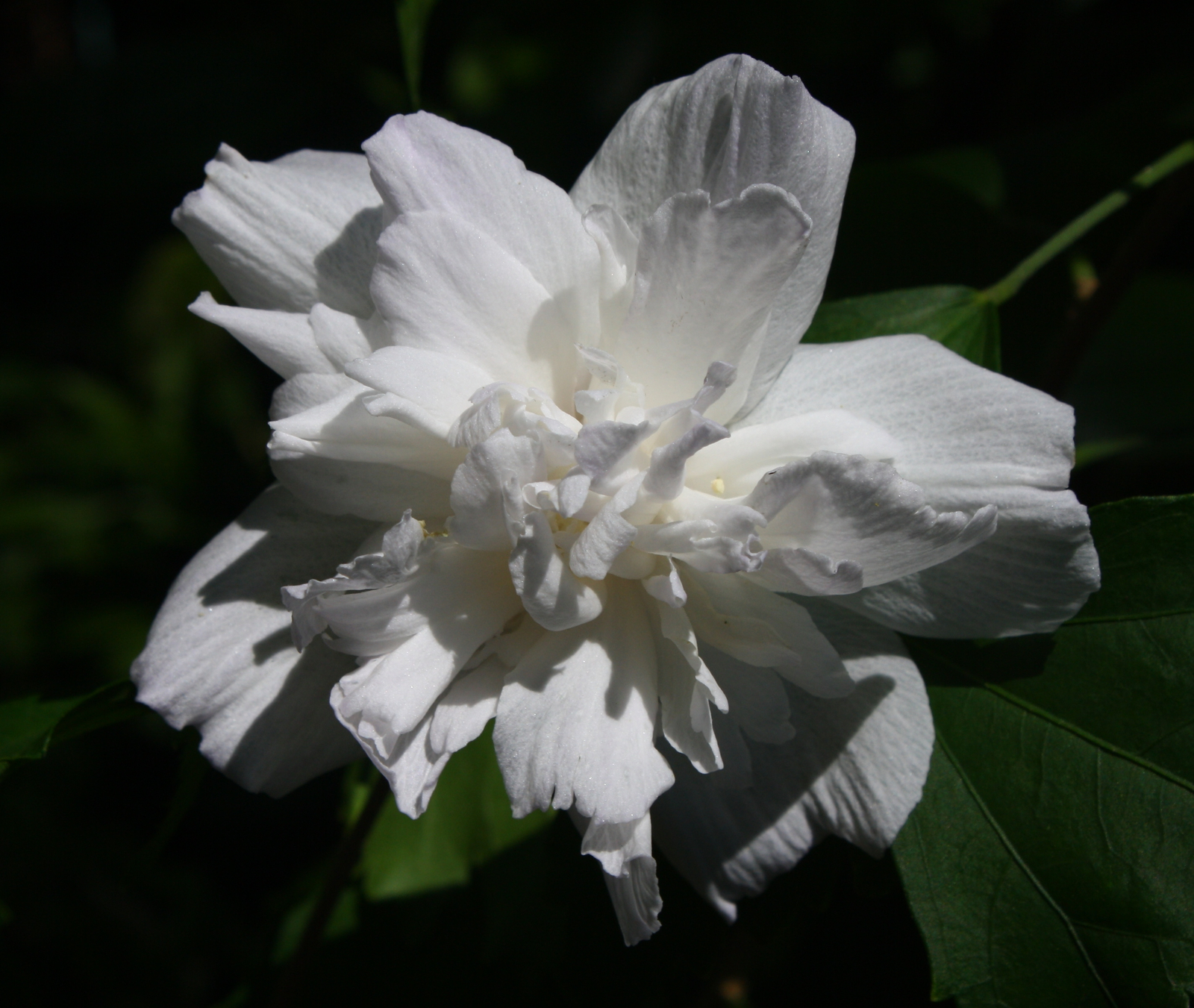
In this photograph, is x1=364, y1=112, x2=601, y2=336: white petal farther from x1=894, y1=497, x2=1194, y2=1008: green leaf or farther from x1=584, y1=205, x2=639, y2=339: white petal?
x1=894, y1=497, x2=1194, y2=1008: green leaf

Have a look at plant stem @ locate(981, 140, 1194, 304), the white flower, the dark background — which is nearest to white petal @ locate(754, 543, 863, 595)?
the white flower

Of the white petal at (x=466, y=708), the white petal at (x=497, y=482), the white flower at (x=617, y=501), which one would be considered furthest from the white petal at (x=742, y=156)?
the white petal at (x=466, y=708)

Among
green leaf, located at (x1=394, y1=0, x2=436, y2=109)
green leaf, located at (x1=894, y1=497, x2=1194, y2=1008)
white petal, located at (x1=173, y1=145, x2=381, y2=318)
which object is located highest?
green leaf, located at (x1=394, y1=0, x2=436, y2=109)

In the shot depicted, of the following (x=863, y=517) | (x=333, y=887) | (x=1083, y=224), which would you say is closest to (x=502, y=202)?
(x=863, y=517)

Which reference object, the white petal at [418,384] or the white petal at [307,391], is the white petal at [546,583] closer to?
the white petal at [418,384]

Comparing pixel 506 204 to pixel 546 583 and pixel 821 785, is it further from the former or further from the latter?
pixel 821 785

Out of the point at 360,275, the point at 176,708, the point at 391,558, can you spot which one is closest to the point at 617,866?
the point at 391,558

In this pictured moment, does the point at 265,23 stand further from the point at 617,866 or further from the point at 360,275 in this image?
the point at 617,866
